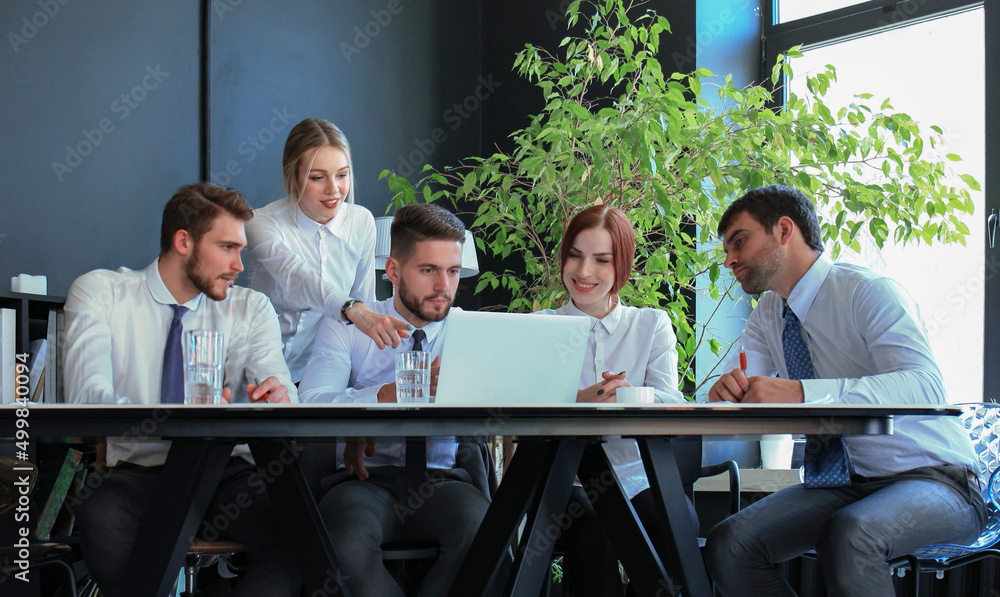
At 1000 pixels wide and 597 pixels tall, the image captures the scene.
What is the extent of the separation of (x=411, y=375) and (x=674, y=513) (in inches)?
23.1

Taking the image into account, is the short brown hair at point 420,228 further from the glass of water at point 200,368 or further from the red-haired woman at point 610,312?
the glass of water at point 200,368

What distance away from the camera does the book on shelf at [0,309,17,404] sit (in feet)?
9.55

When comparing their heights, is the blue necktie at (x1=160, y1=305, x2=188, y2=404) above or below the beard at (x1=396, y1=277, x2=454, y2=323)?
below

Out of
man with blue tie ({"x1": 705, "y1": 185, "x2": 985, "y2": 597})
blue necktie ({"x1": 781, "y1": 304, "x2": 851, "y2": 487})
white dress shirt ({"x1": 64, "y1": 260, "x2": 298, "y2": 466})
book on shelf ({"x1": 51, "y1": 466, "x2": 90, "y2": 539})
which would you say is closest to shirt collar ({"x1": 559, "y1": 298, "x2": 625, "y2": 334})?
man with blue tie ({"x1": 705, "y1": 185, "x2": 985, "y2": 597})

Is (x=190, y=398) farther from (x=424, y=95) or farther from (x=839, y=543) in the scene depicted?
(x=424, y=95)

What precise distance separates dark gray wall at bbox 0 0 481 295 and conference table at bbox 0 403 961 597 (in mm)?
2108

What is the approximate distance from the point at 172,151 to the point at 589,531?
8.95ft

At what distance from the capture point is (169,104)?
3910 mm

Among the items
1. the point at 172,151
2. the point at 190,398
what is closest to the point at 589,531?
the point at 190,398

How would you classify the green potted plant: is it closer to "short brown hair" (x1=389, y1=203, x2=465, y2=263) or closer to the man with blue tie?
the man with blue tie

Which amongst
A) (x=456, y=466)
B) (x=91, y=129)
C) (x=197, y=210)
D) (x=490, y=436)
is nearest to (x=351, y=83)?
(x=91, y=129)

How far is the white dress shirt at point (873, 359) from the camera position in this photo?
2031 millimetres

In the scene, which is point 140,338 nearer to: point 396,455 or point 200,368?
point 200,368

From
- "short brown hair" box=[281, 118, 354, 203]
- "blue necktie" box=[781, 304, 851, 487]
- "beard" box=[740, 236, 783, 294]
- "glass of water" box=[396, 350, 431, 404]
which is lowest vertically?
"blue necktie" box=[781, 304, 851, 487]
